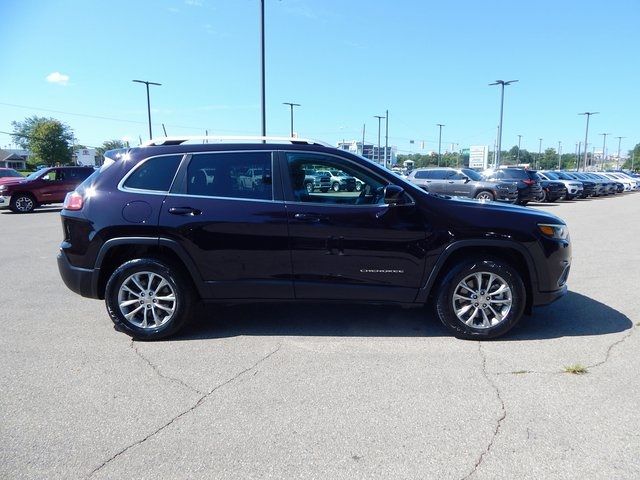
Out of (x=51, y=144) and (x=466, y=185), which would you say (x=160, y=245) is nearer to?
(x=466, y=185)

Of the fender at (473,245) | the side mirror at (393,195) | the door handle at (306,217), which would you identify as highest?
the side mirror at (393,195)

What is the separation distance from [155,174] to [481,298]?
3.23 metres

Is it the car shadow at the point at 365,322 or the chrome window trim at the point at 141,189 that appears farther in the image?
the car shadow at the point at 365,322

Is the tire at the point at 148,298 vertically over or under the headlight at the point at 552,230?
under

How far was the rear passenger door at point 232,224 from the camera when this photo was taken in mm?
4203

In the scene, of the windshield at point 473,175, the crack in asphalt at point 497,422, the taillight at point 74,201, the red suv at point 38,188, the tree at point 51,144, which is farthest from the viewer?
the tree at point 51,144

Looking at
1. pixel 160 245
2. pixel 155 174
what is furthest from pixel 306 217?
pixel 155 174

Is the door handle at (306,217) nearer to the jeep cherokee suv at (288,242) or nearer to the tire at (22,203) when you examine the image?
the jeep cherokee suv at (288,242)

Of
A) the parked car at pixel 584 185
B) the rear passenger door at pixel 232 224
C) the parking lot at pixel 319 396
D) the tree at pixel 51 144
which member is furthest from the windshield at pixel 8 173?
the tree at pixel 51 144

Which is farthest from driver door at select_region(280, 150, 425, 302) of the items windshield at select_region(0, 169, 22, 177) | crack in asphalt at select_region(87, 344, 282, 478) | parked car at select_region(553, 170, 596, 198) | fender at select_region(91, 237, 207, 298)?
parked car at select_region(553, 170, 596, 198)

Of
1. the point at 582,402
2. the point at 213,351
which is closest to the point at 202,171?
the point at 213,351

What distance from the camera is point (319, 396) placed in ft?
10.8

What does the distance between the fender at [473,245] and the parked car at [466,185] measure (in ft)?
46.6

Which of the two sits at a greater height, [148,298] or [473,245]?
[473,245]
